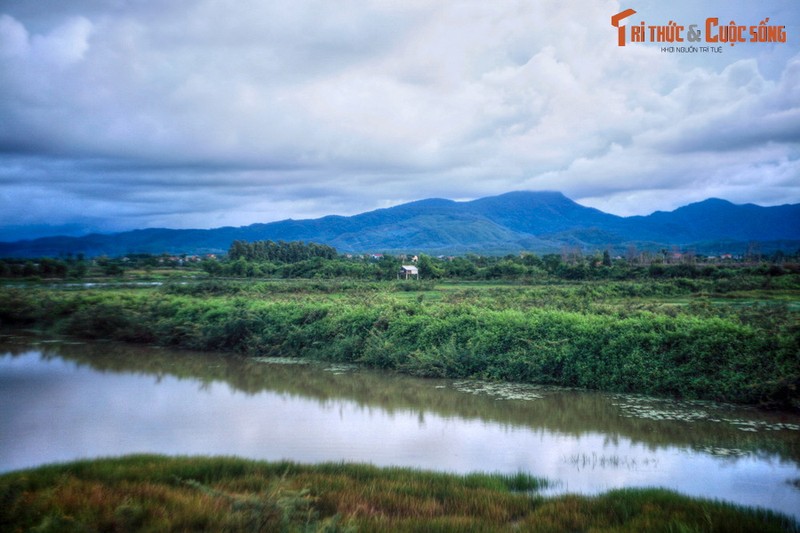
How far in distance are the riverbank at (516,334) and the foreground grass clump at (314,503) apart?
7.40 m

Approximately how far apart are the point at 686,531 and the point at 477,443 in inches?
216

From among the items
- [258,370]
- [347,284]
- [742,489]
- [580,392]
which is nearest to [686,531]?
[742,489]

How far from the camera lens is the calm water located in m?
8.81

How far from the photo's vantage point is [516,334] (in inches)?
623

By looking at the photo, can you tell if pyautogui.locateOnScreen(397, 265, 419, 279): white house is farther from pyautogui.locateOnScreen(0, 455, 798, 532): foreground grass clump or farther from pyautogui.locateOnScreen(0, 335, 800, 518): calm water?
pyautogui.locateOnScreen(0, 455, 798, 532): foreground grass clump

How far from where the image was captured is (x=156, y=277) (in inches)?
1891

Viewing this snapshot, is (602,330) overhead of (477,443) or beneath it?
overhead

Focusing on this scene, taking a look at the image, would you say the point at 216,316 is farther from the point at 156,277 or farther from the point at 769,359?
the point at 156,277

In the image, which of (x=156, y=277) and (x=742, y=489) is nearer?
(x=742, y=489)

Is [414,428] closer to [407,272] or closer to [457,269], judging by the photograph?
[457,269]

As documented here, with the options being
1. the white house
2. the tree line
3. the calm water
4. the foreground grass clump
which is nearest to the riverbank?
the calm water

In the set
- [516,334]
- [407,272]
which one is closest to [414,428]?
[516,334]

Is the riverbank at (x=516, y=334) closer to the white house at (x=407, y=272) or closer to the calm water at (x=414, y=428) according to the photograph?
the calm water at (x=414, y=428)

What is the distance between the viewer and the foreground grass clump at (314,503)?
17.1 ft
